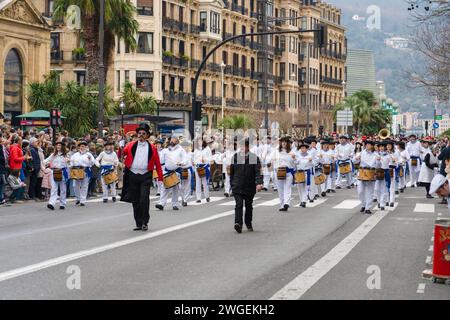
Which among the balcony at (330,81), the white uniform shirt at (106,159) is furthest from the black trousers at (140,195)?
the balcony at (330,81)

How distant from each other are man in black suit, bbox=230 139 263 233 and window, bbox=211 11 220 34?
193 feet

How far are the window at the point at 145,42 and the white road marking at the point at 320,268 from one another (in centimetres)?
4979

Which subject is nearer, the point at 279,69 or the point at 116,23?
the point at 116,23

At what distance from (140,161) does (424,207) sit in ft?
35.3

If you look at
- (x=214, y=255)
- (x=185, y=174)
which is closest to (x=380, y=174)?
(x=185, y=174)

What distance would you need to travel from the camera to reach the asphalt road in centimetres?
1149

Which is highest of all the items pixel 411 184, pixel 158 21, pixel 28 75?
pixel 158 21

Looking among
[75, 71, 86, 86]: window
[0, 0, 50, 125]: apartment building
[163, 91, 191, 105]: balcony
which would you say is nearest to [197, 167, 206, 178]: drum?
[0, 0, 50, 125]: apartment building

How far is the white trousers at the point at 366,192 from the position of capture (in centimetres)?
2441

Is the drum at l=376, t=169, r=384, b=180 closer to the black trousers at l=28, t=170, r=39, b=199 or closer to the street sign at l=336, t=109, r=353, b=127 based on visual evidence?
the black trousers at l=28, t=170, r=39, b=199

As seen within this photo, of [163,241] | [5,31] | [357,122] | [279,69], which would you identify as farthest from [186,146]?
[357,122]
